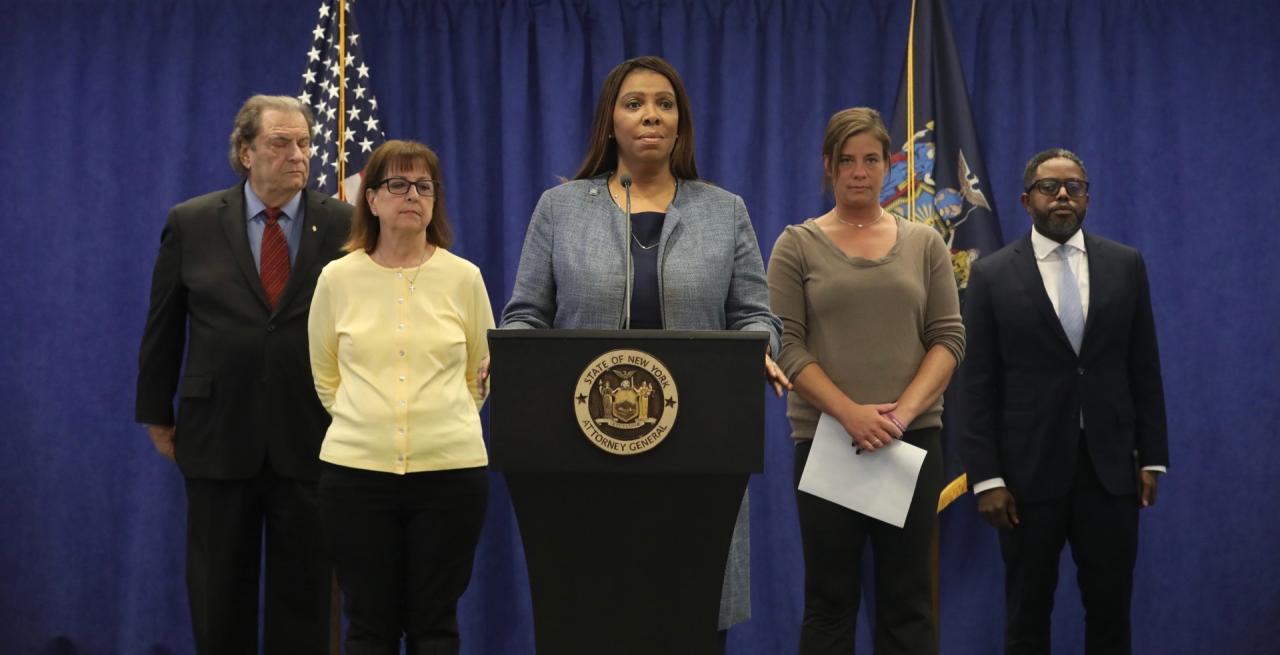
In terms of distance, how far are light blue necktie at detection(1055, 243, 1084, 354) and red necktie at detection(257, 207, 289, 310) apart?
2.19 metres

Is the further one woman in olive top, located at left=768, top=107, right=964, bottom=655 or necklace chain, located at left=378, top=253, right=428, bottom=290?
woman in olive top, located at left=768, top=107, right=964, bottom=655

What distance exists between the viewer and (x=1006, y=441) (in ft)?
11.4

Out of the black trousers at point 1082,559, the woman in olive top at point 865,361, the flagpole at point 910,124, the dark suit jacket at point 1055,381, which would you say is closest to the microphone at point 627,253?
the woman in olive top at point 865,361

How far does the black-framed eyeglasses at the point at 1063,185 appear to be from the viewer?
3549 millimetres

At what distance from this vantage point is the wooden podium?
1.79 meters

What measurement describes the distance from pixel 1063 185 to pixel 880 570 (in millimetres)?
1382

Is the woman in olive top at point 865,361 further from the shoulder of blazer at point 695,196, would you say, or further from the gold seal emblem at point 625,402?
the gold seal emblem at point 625,402

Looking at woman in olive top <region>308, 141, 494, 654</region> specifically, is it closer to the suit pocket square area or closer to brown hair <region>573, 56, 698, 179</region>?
the suit pocket square area

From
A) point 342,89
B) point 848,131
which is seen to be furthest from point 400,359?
point 342,89

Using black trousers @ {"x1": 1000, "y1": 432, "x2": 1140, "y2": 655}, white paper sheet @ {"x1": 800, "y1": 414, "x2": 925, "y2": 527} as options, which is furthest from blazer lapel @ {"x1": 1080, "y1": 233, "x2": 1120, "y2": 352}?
white paper sheet @ {"x1": 800, "y1": 414, "x2": 925, "y2": 527}

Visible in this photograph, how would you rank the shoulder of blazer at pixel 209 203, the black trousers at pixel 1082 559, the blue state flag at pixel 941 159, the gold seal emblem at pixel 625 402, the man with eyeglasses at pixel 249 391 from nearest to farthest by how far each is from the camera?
the gold seal emblem at pixel 625 402 → the man with eyeglasses at pixel 249 391 → the shoulder of blazer at pixel 209 203 → the black trousers at pixel 1082 559 → the blue state flag at pixel 941 159

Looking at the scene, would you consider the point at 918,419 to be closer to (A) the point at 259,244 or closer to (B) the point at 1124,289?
(B) the point at 1124,289

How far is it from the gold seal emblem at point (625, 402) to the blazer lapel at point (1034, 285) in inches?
78.9

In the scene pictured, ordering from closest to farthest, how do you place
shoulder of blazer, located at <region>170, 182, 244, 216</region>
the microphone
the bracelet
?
1. the microphone
2. the bracelet
3. shoulder of blazer, located at <region>170, 182, 244, 216</region>
